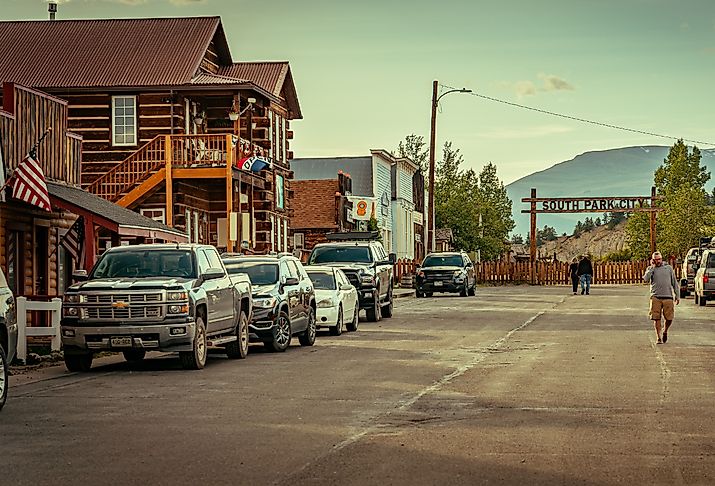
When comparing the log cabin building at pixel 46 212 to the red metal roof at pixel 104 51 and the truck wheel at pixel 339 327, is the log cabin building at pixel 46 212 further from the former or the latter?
the red metal roof at pixel 104 51

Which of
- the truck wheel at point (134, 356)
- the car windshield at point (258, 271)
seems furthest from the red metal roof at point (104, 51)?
the truck wheel at point (134, 356)

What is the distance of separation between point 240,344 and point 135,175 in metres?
19.7

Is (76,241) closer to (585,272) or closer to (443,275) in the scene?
(443,275)

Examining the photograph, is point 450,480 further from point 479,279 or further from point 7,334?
point 479,279

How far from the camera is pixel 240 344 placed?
22516mm

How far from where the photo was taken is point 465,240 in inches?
3858

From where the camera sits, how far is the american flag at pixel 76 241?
94.3ft

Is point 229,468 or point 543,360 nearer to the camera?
point 229,468

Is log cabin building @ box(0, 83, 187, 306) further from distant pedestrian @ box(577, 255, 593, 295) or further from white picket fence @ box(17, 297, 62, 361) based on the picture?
distant pedestrian @ box(577, 255, 593, 295)

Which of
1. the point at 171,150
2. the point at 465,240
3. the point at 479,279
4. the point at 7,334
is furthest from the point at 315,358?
the point at 465,240

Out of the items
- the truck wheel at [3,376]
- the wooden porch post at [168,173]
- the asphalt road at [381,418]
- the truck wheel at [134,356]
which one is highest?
the wooden porch post at [168,173]

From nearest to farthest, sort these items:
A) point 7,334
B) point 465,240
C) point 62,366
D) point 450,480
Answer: point 450,480, point 7,334, point 62,366, point 465,240

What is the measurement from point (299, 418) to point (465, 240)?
84.5 metres

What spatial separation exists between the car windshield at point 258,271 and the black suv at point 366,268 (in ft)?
31.8
